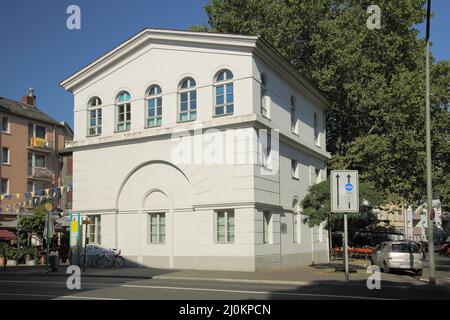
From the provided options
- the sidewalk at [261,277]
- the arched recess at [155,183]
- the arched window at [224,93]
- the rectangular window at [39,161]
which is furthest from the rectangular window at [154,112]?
the rectangular window at [39,161]

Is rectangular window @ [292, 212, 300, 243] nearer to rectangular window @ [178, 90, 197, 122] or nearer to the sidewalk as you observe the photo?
the sidewalk

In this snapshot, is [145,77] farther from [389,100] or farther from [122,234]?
[389,100]

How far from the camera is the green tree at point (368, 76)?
35.0 metres

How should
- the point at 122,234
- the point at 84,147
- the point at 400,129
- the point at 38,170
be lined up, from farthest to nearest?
the point at 38,170
the point at 400,129
the point at 84,147
the point at 122,234

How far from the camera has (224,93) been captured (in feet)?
84.9

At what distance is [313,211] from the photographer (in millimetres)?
24094

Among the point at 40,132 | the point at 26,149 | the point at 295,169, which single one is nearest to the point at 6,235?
the point at 26,149

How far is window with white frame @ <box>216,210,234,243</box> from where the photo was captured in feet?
81.6

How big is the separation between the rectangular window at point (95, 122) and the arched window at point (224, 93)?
303 inches

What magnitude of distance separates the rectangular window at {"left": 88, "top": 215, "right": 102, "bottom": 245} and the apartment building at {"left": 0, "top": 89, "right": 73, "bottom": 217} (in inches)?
780

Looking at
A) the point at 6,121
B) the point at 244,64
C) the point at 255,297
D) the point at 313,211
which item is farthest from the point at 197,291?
the point at 6,121

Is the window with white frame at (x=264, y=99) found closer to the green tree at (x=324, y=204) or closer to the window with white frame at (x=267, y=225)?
the green tree at (x=324, y=204)

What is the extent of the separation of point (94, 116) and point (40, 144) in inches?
987
